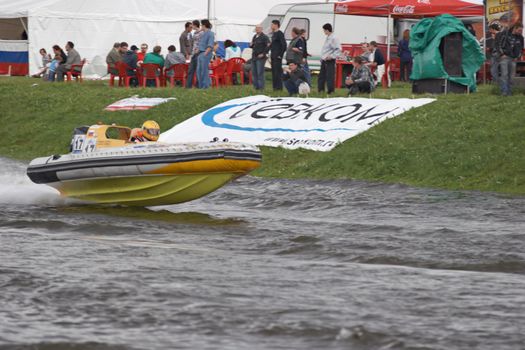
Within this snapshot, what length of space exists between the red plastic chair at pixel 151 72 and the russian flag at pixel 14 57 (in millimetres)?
10307

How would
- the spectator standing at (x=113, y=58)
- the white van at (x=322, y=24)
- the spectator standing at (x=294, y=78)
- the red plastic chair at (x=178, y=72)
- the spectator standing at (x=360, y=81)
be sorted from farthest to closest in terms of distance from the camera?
the white van at (x=322, y=24) → the spectator standing at (x=113, y=58) → the red plastic chair at (x=178, y=72) → the spectator standing at (x=294, y=78) → the spectator standing at (x=360, y=81)

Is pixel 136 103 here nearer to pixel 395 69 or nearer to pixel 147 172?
pixel 395 69

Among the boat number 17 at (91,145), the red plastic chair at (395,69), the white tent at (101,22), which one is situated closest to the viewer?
the boat number 17 at (91,145)

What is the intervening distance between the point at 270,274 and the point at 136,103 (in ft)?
56.6

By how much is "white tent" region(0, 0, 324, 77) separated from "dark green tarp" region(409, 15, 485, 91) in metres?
16.2

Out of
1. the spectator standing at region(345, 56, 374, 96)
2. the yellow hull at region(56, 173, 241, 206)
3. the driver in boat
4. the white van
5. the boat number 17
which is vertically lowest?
the yellow hull at region(56, 173, 241, 206)

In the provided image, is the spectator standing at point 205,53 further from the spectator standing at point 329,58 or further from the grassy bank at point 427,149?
the spectator standing at point 329,58

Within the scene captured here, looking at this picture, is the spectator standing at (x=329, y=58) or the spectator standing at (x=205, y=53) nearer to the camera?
the spectator standing at (x=329, y=58)

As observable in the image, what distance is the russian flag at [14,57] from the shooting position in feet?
141

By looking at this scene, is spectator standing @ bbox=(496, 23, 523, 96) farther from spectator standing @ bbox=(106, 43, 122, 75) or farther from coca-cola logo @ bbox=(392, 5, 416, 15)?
spectator standing @ bbox=(106, 43, 122, 75)

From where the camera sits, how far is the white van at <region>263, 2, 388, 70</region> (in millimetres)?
39469

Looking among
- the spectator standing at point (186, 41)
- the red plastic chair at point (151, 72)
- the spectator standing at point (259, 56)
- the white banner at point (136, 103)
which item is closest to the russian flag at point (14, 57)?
the spectator standing at point (186, 41)

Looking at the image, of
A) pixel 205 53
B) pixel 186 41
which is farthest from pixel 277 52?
pixel 186 41

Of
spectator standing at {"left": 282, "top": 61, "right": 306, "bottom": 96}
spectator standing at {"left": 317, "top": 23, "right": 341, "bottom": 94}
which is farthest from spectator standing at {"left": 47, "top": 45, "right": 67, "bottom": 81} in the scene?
spectator standing at {"left": 282, "top": 61, "right": 306, "bottom": 96}
